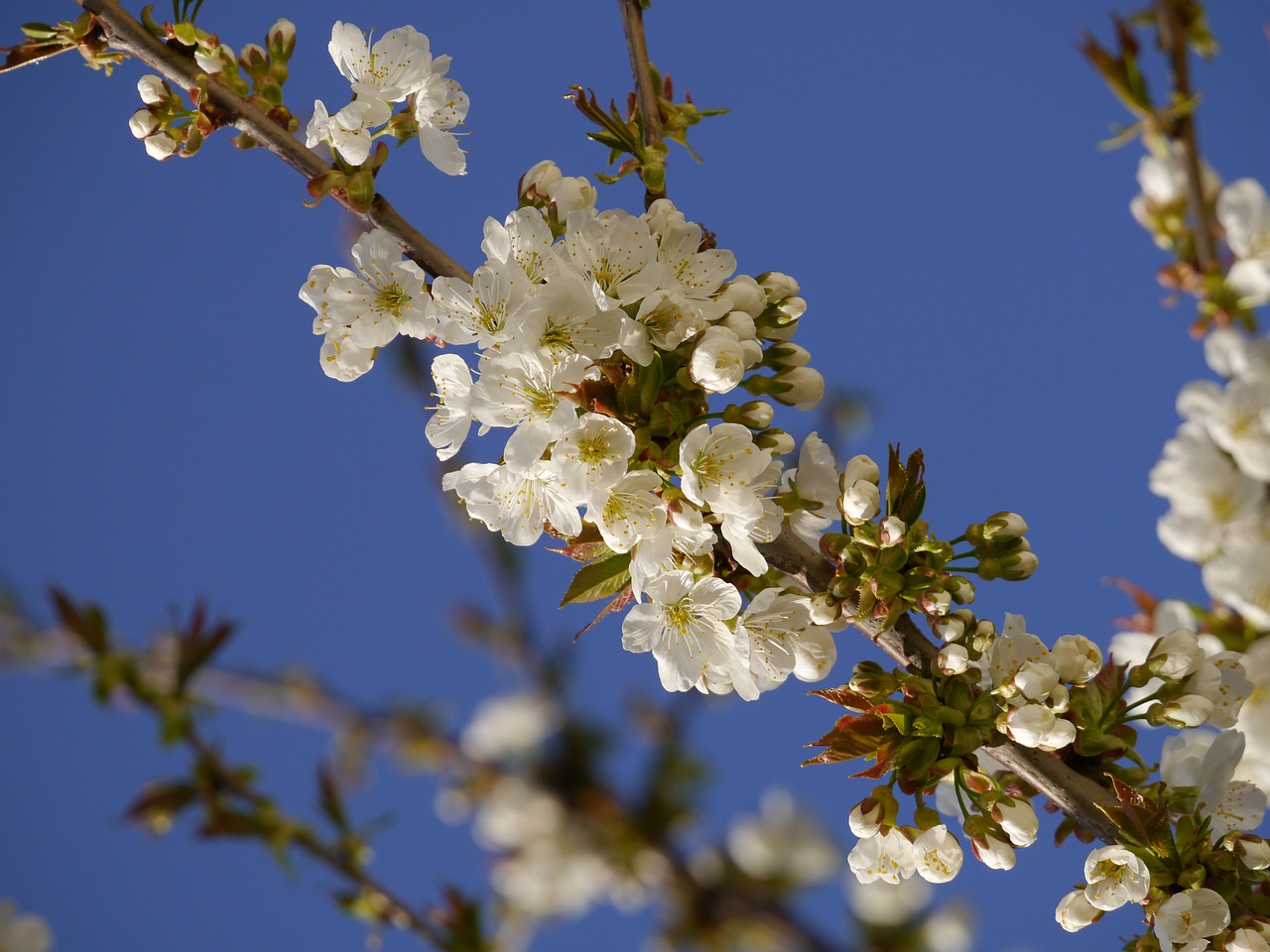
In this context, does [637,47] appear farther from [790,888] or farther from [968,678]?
[790,888]

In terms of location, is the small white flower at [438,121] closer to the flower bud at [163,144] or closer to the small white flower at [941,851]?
the flower bud at [163,144]

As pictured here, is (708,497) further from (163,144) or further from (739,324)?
(163,144)

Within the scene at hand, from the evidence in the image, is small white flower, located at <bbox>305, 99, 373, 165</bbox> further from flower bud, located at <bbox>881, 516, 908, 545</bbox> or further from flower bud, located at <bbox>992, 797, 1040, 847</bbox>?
flower bud, located at <bbox>992, 797, 1040, 847</bbox>

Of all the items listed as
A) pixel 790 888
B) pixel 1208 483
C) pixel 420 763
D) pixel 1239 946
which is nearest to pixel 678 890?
pixel 790 888

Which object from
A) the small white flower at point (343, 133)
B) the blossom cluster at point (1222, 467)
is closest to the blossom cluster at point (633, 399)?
the small white flower at point (343, 133)

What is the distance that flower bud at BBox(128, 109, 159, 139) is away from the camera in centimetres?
131

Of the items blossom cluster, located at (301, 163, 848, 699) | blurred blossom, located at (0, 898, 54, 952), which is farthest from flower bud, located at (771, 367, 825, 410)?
blurred blossom, located at (0, 898, 54, 952)

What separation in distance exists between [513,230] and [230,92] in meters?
0.47

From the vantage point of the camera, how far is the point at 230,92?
1300 mm

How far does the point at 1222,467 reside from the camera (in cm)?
231

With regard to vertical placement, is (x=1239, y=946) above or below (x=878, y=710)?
below

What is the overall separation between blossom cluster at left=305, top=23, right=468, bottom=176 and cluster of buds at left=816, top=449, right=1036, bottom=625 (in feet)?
2.36

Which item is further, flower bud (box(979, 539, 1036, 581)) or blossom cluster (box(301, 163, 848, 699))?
flower bud (box(979, 539, 1036, 581))

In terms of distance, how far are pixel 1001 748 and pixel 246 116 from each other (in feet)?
4.30
